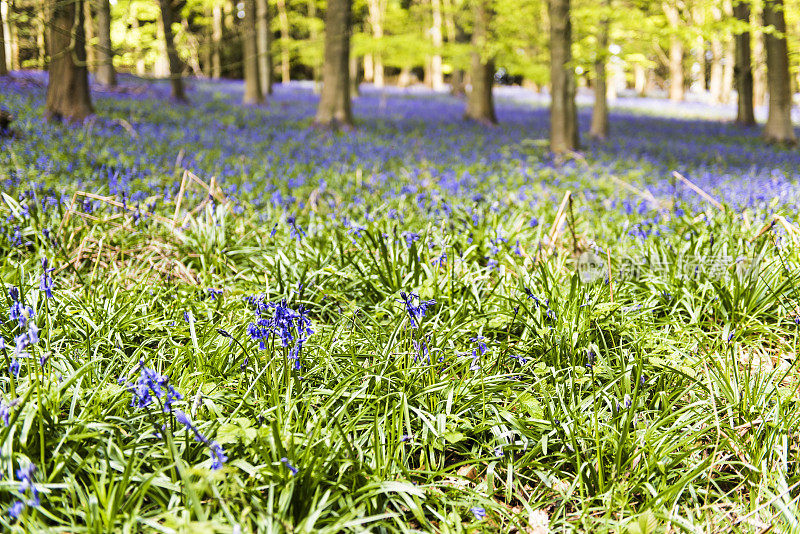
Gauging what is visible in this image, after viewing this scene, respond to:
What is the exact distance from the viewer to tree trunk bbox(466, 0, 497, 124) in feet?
55.0

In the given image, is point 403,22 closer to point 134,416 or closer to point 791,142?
point 791,142

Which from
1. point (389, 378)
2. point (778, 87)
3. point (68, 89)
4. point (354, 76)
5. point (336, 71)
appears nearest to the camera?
point (389, 378)

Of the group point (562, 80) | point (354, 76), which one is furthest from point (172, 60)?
point (562, 80)

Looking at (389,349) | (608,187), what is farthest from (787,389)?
(608,187)

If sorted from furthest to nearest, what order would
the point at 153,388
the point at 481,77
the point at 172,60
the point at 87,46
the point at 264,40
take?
the point at 264,40 < the point at 172,60 < the point at 481,77 < the point at 87,46 < the point at 153,388

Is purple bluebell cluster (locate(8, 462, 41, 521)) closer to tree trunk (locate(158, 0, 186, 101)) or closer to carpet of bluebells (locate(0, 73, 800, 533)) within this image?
carpet of bluebells (locate(0, 73, 800, 533))

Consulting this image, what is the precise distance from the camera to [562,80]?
39.1ft

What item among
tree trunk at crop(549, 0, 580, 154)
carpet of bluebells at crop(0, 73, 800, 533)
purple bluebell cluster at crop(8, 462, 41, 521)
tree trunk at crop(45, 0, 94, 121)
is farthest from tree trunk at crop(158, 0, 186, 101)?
purple bluebell cluster at crop(8, 462, 41, 521)

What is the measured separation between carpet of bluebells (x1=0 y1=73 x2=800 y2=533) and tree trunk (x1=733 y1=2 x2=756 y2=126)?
17.3 m

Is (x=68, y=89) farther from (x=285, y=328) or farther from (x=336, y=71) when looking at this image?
(x=285, y=328)

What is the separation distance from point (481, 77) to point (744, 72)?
31.1 ft

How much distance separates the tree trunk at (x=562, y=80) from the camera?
11461mm

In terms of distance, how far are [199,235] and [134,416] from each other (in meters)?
2.25

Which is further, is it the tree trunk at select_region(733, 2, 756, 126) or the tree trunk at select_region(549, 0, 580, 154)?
the tree trunk at select_region(733, 2, 756, 126)
